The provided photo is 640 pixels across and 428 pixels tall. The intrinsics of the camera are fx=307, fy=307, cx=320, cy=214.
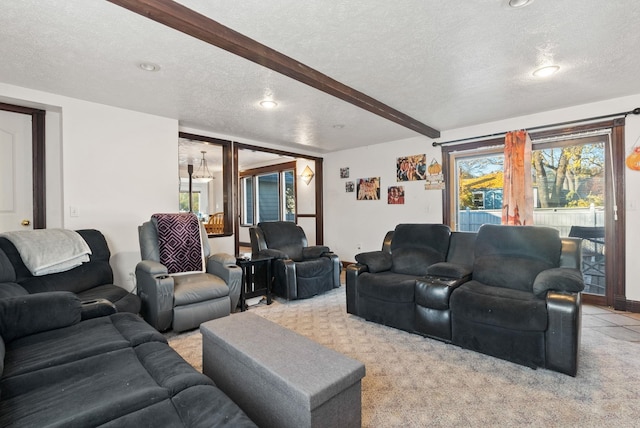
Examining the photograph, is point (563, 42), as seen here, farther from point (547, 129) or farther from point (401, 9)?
point (547, 129)

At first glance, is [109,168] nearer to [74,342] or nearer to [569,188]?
[74,342]

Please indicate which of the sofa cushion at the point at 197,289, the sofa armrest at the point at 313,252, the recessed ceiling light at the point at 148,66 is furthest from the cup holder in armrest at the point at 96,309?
the sofa armrest at the point at 313,252

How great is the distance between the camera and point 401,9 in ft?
5.90

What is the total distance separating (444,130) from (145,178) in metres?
4.09

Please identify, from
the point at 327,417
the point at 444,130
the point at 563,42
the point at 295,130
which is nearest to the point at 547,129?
the point at 444,130

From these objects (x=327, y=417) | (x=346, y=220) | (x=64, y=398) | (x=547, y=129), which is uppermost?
(x=547, y=129)

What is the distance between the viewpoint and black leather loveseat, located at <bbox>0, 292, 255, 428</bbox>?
38.0 inches

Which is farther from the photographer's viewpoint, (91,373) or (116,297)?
(116,297)

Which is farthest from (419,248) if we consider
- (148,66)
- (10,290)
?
(10,290)

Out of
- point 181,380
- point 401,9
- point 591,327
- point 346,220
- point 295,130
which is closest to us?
point 181,380

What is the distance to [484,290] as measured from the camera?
7.99 feet

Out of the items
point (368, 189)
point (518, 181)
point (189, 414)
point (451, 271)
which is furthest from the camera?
point (368, 189)

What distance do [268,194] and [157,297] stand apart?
5790mm

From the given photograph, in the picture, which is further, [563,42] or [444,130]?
[444,130]
